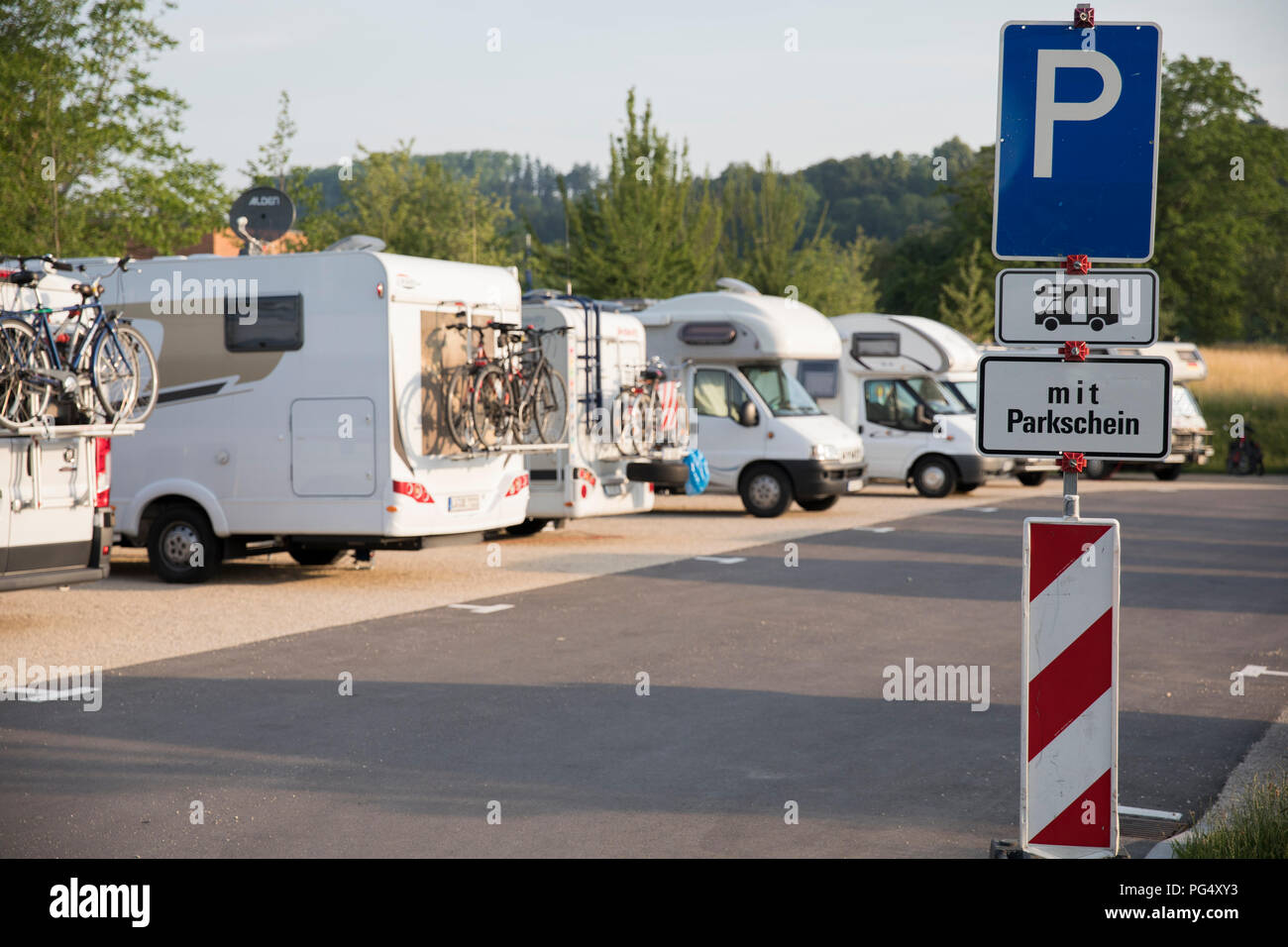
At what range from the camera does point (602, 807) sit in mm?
6047

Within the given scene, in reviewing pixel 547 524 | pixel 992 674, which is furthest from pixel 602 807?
pixel 547 524

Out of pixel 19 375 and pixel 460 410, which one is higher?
pixel 19 375

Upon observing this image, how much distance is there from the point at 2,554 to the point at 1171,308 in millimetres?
Answer: 50770

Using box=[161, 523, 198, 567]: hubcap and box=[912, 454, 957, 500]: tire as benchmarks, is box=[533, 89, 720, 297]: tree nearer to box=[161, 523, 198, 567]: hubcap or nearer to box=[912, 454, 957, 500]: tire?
box=[912, 454, 957, 500]: tire

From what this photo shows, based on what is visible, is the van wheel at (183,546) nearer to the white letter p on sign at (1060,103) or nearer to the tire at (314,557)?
the tire at (314,557)

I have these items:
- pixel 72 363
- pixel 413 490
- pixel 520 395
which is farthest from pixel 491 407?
pixel 72 363

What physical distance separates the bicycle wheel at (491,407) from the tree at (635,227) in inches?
644

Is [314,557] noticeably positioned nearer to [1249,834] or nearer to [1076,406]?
[1076,406]

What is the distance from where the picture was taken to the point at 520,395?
14.1 m

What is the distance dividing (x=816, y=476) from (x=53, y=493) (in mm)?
11635

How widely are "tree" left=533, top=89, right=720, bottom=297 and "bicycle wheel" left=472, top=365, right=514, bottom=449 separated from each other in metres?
16.4
